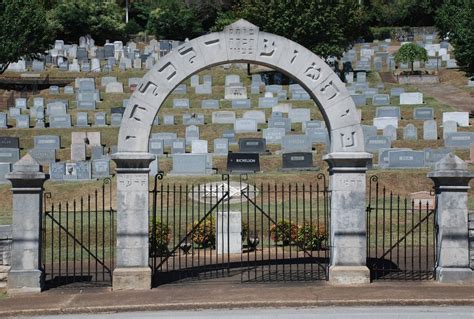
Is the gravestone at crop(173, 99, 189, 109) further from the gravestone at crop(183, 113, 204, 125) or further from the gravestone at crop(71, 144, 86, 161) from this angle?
the gravestone at crop(71, 144, 86, 161)

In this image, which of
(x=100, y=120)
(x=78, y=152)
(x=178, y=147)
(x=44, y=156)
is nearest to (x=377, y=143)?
(x=178, y=147)

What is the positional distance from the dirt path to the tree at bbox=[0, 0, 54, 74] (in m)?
25.8

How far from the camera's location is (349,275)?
16.8 metres

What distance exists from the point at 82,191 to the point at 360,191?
1516cm

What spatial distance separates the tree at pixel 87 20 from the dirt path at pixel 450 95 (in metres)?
33.8

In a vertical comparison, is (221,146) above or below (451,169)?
above

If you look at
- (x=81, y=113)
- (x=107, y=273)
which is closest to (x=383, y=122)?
(x=81, y=113)

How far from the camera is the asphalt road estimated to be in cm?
1427

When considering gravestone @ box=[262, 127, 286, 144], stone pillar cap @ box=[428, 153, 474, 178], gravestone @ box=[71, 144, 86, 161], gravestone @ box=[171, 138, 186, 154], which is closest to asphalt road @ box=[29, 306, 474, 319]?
stone pillar cap @ box=[428, 153, 474, 178]

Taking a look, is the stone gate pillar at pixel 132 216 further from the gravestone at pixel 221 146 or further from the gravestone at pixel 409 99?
the gravestone at pixel 409 99

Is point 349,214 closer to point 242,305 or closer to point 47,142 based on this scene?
point 242,305

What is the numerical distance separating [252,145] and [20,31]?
2707 centimetres

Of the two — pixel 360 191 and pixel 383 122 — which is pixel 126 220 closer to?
pixel 360 191

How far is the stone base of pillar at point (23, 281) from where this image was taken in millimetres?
16469
